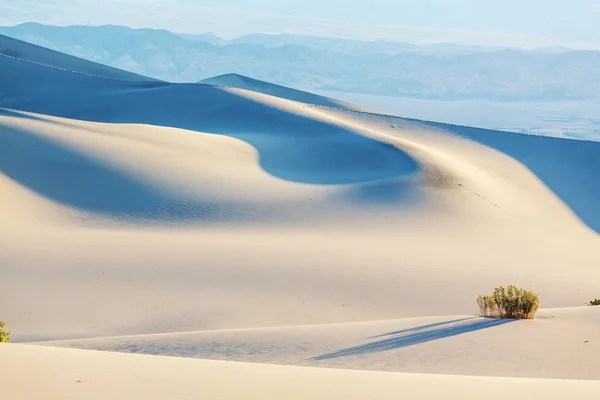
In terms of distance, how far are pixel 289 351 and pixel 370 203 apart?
14009 millimetres

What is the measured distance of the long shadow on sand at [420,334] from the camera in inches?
358

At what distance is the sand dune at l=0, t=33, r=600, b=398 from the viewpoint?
904cm

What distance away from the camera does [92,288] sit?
13.9 meters

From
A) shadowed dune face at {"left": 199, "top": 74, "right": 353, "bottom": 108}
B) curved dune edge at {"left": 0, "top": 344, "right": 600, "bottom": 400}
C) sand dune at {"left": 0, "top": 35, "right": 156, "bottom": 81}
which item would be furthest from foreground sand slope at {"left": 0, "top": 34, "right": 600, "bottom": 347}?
sand dune at {"left": 0, "top": 35, "right": 156, "bottom": 81}

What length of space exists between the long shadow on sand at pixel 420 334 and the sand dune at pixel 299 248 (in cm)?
4

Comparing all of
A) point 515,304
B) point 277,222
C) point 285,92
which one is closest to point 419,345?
point 515,304

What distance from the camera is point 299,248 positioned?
17109 millimetres

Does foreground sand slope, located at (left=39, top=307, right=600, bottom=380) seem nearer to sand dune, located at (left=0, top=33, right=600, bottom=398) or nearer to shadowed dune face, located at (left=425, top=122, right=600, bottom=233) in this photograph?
sand dune, located at (left=0, top=33, right=600, bottom=398)

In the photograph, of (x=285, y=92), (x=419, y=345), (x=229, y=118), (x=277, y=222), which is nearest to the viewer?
(x=419, y=345)

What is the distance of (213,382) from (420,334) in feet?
13.1

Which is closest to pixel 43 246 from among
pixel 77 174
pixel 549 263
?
pixel 77 174

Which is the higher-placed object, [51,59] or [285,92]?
[51,59]

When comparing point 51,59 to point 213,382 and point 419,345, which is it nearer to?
point 419,345

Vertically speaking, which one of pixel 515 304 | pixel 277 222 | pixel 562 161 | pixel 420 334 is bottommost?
pixel 420 334
